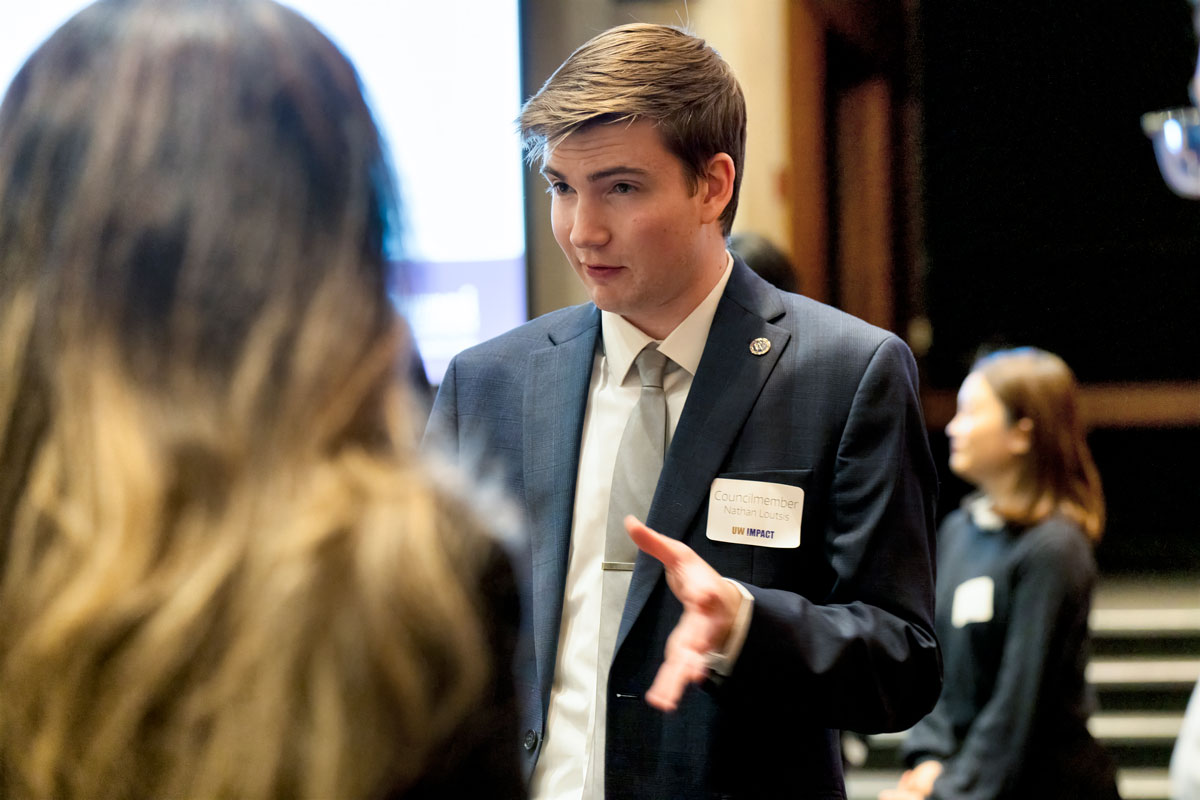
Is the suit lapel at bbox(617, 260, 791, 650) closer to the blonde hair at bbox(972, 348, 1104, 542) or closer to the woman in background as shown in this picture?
the woman in background

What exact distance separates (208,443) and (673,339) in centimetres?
97

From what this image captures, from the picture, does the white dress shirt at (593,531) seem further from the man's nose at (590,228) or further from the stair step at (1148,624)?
the stair step at (1148,624)

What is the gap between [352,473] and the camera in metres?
0.70

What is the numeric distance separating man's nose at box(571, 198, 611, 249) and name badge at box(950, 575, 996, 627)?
1731mm

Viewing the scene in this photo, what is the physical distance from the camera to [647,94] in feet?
5.15

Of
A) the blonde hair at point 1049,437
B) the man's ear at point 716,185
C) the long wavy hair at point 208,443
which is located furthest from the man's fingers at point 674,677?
the blonde hair at point 1049,437

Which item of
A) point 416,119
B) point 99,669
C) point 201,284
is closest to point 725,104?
point 201,284

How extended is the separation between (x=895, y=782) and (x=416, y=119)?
347 centimetres

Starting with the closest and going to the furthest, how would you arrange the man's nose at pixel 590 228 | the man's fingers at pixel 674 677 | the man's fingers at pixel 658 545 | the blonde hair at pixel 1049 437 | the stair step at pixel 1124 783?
the man's fingers at pixel 674 677 < the man's fingers at pixel 658 545 < the man's nose at pixel 590 228 < the blonde hair at pixel 1049 437 < the stair step at pixel 1124 783

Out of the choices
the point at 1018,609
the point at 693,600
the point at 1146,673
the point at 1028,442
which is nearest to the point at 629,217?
the point at 693,600

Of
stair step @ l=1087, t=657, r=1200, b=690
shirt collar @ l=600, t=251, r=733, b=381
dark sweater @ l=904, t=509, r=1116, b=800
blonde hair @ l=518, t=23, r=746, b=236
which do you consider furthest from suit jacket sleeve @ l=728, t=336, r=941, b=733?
stair step @ l=1087, t=657, r=1200, b=690

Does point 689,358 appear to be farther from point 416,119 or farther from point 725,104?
point 416,119

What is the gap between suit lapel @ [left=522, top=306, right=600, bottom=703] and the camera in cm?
150

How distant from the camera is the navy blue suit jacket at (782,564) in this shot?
1.38m
